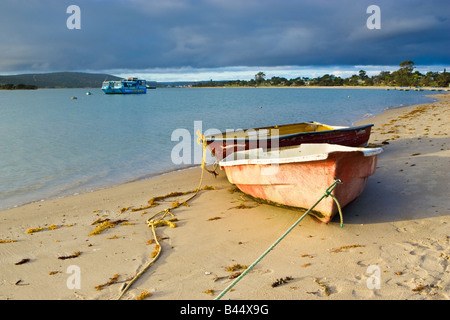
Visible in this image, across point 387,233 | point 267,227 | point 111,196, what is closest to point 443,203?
point 387,233

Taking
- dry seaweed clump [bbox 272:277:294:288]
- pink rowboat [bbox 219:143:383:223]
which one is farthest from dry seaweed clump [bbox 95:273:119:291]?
pink rowboat [bbox 219:143:383:223]

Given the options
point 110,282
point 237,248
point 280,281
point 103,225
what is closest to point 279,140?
point 237,248

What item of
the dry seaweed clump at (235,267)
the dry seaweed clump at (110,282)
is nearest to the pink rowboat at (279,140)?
the dry seaweed clump at (235,267)

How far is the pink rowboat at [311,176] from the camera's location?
193 inches

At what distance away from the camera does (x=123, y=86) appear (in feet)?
303

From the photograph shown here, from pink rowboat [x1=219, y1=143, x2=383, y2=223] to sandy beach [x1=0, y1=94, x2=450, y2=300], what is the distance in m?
0.32

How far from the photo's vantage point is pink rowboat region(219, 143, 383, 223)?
491 centimetres

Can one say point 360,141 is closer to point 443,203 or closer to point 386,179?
point 386,179

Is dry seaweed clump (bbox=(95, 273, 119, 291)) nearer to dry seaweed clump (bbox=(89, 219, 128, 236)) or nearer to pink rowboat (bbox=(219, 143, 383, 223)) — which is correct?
dry seaweed clump (bbox=(89, 219, 128, 236))

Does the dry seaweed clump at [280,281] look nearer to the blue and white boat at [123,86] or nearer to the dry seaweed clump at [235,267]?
the dry seaweed clump at [235,267]

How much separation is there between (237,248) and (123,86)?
313ft

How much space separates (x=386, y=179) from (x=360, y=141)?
3.60 meters
